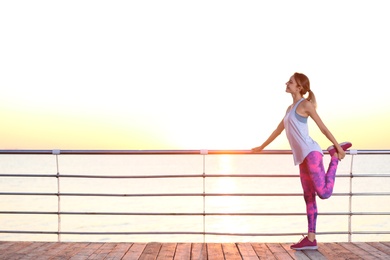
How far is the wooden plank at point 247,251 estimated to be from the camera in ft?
14.8

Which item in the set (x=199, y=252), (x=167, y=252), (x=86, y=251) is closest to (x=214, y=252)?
(x=199, y=252)

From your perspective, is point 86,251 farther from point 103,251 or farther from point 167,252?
point 167,252

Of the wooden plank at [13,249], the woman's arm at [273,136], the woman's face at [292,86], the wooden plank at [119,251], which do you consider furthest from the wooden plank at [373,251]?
the wooden plank at [13,249]

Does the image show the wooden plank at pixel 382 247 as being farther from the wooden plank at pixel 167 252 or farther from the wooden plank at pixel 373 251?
the wooden plank at pixel 167 252

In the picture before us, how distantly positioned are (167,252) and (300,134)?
1.38 meters

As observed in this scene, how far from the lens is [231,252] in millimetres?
4688

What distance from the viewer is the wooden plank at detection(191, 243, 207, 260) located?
4.49 metres

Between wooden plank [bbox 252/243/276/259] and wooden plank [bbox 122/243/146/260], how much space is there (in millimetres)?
911

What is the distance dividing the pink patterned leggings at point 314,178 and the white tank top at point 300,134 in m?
0.04

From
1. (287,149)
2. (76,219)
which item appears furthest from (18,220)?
(287,149)

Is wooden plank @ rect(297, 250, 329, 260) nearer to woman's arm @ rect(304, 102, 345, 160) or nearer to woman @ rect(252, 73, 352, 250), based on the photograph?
woman @ rect(252, 73, 352, 250)

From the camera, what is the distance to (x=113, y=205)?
2767cm

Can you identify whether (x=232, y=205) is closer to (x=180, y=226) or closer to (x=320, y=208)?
(x=320, y=208)

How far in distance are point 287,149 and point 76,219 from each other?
701 inches
